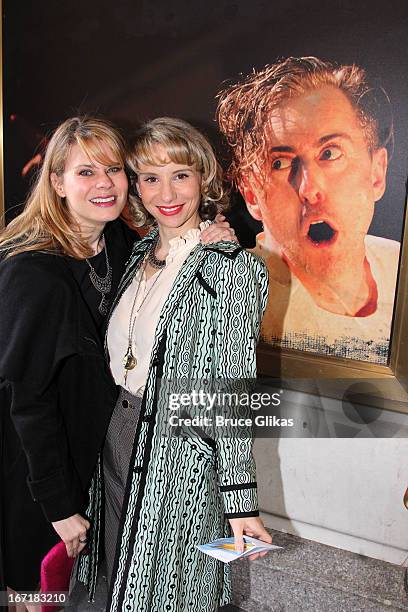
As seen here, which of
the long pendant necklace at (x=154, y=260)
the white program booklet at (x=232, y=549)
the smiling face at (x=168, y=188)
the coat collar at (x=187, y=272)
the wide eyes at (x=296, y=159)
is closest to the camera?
the white program booklet at (x=232, y=549)

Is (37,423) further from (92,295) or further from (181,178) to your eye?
(181,178)

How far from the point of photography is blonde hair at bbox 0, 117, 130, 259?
1607mm

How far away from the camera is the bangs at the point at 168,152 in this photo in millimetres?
1543

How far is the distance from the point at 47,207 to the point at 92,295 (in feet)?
0.93

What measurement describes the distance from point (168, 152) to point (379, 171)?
A: 73 centimetres

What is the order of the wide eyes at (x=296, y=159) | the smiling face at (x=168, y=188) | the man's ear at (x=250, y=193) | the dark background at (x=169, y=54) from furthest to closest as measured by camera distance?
the man's ear at (x=250, y=193) → the wide eyes at (x=296, y=159) → the dark background at (x=169, y=54) → the smiling face at (x=168, y=188)

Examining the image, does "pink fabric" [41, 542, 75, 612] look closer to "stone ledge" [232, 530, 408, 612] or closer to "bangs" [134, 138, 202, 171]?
"stone ledge" [232, 530, 408, 612]

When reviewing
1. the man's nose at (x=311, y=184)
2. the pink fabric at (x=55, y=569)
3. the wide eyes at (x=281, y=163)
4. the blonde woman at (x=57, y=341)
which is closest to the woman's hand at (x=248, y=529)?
the blonde woman at (x=57, y=341)

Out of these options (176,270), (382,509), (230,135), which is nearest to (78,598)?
(382,509)

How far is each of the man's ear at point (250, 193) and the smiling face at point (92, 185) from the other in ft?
1.95

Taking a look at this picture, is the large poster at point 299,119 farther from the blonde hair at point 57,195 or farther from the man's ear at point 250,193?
the blonde hair at point 57,195

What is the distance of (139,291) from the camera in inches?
65.9

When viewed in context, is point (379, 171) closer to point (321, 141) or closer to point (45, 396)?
point (321, 141)

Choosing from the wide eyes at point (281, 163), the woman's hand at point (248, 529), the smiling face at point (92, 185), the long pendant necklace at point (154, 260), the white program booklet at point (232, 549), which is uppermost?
the wide eyes at point (281, 163)
